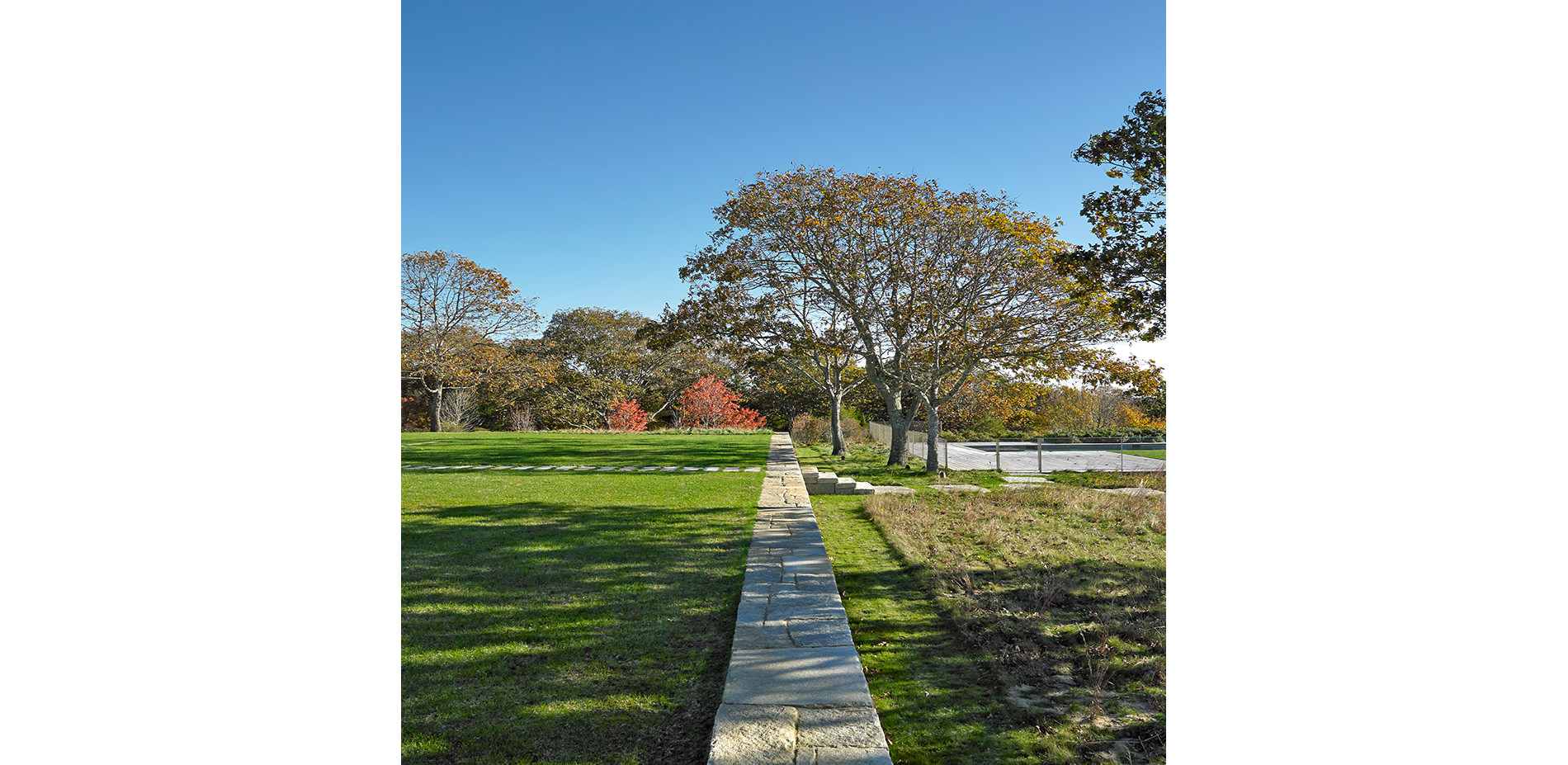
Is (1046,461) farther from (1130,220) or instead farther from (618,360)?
(618,360)

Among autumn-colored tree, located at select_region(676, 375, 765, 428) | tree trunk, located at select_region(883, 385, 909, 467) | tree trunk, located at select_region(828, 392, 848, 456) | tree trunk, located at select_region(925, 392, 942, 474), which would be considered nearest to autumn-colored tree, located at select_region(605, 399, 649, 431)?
autumn-colored tree, located at select_region(676, 375, 765, 428)

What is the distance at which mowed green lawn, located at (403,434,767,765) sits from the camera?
2094mm

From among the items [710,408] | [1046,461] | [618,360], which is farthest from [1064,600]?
[618,360]

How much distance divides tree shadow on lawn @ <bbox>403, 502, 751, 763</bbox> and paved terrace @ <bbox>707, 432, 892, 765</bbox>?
137 mm

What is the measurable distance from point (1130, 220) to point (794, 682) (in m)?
4.14

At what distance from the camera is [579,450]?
1448 cm
